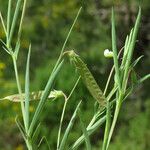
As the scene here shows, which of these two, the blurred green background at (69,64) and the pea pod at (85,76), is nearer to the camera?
the pea pod at (85,76)

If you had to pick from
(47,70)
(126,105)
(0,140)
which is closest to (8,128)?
(0,140)

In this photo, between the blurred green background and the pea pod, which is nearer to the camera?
the pea pod

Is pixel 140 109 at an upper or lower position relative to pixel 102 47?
lower

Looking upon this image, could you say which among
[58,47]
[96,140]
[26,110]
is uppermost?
[26,110]

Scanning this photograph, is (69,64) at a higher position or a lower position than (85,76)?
lower

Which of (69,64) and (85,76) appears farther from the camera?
(69,64)

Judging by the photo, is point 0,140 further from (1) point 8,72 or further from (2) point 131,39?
(2) point 131,39

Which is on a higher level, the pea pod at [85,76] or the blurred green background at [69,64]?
the pea pod at [85,76]

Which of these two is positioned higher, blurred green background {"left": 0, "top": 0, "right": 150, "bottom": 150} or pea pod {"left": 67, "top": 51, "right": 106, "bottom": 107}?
pea pod {"left": 67, "top": 51, "right": 106, "bottom": 107}
